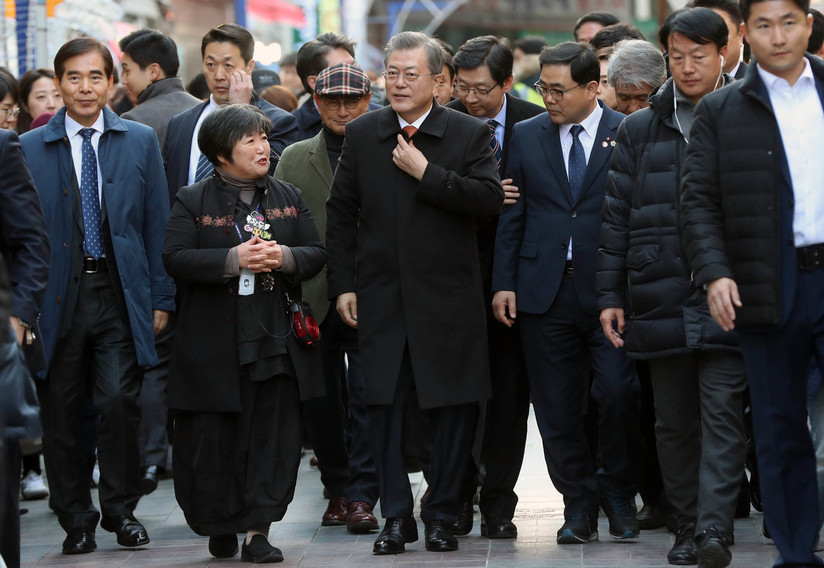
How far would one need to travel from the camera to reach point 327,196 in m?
8.22

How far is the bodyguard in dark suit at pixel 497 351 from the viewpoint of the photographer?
7.47 metres

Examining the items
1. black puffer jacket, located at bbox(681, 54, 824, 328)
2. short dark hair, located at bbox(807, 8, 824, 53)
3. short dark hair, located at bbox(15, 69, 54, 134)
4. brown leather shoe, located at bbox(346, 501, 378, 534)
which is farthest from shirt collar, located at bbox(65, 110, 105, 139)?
short dark hair, located at bbox(807, 8, 824, 53)

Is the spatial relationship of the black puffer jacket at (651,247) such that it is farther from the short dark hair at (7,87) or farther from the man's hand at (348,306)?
the short dark hair at (7,87)

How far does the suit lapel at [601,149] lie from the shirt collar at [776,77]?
1404 millimetres

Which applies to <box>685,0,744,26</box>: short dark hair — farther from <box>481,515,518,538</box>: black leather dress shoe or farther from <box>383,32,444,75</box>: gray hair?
<box>481,515,518,538</box>: black leather dress shoe

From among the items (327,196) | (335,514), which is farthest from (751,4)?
(335,514)

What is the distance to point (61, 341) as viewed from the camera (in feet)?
24.6

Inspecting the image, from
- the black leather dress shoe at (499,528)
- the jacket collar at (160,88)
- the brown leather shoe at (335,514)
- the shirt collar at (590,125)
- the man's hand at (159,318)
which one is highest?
the jacket collar at (160,88)

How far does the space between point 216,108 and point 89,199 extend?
1.43m

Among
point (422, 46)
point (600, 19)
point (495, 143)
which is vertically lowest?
point (495, 143)

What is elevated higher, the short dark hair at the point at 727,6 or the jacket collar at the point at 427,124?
the short dark hair at the point at 727,6

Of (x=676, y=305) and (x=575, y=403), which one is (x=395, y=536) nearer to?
(x=575, y=403)

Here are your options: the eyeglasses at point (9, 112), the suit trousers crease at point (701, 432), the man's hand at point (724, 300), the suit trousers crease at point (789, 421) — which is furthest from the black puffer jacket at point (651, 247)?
the eyeglasses at point (9, 112)

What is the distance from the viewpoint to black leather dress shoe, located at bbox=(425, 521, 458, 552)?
7102 millimetres
